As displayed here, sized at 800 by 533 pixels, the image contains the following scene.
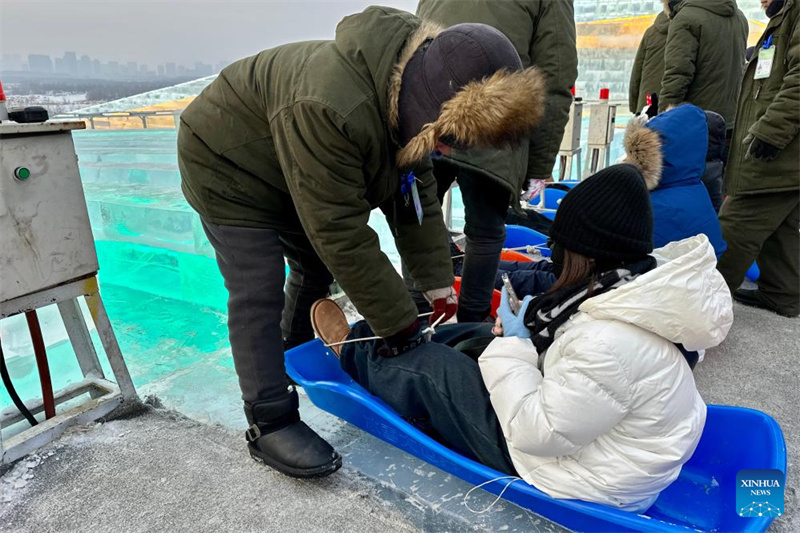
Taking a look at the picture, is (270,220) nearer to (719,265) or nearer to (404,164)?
(404,164)

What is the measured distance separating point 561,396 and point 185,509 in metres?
0.81

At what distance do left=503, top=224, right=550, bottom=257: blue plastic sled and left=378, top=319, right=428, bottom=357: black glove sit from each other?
1539mm

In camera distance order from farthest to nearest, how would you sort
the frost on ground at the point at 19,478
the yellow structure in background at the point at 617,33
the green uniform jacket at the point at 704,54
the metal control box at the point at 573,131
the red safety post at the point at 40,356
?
the yellow structure in background at the point at 617,33 < the metal control box at the point at 573,131 < the green uniform jacket at the point at 704,54 < the red safety post at the point at 40,356 < the frost on ground at the point at 19,478

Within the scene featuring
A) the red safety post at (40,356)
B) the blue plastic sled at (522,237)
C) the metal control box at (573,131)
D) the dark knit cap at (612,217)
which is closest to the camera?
the dark knit cap at (612,217)

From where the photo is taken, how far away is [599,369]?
2.94ft

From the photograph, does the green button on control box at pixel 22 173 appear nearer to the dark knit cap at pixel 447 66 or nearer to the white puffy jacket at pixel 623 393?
the dark knit cap at pixel 447 66

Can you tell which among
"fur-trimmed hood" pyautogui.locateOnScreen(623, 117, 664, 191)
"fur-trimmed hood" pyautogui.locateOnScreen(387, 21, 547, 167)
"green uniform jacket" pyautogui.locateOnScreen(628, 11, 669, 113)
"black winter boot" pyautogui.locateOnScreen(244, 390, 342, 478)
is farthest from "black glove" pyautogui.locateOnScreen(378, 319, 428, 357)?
"green uniform jacket" pyautogui.locateOnScreen(628, 11, 669, 113)

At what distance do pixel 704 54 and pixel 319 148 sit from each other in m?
2.73

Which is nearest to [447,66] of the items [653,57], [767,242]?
[767,242]

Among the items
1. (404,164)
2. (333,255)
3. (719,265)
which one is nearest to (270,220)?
(333,255)

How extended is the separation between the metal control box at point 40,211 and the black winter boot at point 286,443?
0.58 m

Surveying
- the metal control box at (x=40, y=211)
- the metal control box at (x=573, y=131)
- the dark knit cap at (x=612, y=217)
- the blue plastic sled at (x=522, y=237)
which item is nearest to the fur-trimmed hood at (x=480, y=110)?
the dark knit cap at (x=612, y=217)

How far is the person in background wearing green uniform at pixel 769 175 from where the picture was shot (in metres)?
1.98

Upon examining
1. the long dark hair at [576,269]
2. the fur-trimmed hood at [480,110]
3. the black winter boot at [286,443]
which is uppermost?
the fur-trimmed hood at [480,110]
